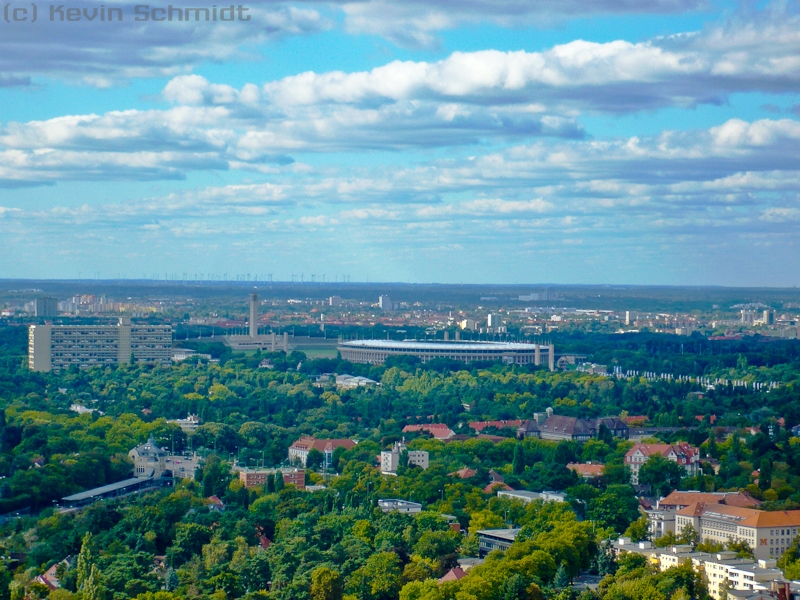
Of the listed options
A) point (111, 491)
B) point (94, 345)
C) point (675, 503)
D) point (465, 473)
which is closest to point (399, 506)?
point (465, 473)

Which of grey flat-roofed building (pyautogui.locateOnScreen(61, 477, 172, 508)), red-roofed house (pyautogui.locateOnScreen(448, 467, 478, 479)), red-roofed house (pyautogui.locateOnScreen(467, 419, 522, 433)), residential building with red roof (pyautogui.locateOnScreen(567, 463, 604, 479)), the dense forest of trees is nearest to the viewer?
the dense forest of trees

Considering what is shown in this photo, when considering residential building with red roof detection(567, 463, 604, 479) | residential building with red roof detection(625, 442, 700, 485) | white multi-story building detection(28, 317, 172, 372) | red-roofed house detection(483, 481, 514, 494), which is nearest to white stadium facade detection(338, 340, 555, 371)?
white multi-story building detection(28, 317, 172, 372)

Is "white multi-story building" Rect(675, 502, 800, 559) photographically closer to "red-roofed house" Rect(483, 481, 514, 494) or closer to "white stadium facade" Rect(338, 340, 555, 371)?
"red-roofed house" Rect(483, 481, 514, 494)

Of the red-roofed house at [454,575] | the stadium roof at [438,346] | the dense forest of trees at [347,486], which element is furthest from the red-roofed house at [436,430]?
the stadium roof at [438,346]

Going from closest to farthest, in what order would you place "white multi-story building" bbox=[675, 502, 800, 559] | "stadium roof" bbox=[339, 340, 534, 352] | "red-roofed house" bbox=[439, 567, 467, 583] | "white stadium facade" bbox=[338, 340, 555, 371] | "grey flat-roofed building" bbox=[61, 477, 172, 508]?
"red-roofed house" bbox=[439, 567, 467, 583], "white multi-story building" bbox=[675, 502, 800, 559], "grey flat-roofed building" bbox=[61, 477, 172, 508], "white stadium facade" bbox=[338, 340, 555, 371], "stadium roof" bbox=[339, 340, 534, 352]

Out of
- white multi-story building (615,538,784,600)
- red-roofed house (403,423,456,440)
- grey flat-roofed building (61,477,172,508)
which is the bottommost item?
grey flat-roofed building (61,477,172,508)
